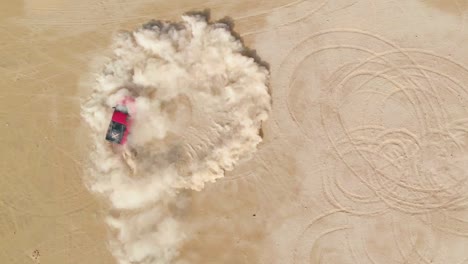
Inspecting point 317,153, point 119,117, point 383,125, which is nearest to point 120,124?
point 119,117

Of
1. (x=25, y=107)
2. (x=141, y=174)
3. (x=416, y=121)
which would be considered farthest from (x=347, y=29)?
(x=25, y=107)

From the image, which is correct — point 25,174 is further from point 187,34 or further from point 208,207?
point 187,34

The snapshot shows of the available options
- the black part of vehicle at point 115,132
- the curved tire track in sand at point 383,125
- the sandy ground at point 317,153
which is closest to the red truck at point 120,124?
the black part of vehicle at point 115,132

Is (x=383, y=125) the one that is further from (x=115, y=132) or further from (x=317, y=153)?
(x=115, y=132)

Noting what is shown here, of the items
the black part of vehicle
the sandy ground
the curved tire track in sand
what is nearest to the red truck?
the black part of vehicle

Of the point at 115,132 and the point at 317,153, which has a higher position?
the point at 115,132

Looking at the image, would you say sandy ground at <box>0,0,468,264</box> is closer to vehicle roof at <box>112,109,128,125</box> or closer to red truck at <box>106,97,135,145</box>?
red truck at <box>106,97,135,145</box>

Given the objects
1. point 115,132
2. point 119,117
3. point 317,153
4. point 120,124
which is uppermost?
point 119,117
